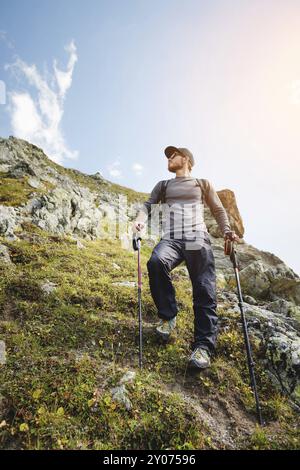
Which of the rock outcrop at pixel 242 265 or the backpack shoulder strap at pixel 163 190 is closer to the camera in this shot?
the rock outcrop at pixel 242 265

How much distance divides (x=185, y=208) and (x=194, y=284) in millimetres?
1811

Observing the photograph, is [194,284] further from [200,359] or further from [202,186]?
[202,186]

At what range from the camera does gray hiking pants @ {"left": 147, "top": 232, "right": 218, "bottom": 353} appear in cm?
540

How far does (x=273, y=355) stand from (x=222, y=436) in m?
2.13

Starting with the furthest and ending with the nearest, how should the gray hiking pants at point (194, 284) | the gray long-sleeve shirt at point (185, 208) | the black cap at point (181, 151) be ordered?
the black cap at point (181, 151) < the gray long-sleeve shirt at point (185, 208) < the gray hiking pants at point (194, 284)

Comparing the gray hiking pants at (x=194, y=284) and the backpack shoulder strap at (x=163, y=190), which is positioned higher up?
the backpack shoulder strap at (x=163, y=190)

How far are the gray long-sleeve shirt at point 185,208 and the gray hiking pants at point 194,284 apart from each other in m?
0.34

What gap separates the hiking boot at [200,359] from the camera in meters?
4.98

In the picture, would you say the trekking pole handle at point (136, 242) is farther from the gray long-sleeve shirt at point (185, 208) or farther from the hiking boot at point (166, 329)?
the hiking boot at point (166, 329)

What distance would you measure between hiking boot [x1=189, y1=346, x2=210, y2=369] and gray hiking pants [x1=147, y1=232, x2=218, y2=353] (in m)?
0.09

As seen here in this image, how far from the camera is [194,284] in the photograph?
5.77 metres

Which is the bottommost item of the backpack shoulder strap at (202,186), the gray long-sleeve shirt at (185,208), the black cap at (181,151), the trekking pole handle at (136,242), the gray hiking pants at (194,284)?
the gray hiking pants at (194,284)

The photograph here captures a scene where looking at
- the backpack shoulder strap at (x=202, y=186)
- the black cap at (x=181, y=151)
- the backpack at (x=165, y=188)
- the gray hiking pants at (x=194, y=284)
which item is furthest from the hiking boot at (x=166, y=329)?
the black cap at (x=181, y=151)
